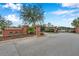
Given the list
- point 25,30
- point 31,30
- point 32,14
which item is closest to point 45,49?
point 32,14

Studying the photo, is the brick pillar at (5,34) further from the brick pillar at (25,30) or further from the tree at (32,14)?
the tree at (32,14)

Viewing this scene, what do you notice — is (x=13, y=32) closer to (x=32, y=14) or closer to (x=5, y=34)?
(x=5, y=34)

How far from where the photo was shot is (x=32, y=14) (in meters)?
5.95

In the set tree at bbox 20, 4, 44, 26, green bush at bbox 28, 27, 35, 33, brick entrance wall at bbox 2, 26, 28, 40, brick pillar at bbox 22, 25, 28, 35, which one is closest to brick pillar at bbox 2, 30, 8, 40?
brick entrance wall at bbox 2, 26, 28, 40

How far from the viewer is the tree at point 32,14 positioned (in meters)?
5.57

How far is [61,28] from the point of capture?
19.0 feet

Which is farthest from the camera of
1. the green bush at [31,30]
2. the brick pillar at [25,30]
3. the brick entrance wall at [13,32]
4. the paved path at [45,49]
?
the brick pillar at [25,30]

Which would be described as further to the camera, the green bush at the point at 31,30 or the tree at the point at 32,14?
the green bush at the point at 31,30

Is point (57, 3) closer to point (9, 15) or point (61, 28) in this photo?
point (61, 28)

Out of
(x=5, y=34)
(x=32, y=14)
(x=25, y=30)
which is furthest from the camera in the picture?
(x=25, y=30)

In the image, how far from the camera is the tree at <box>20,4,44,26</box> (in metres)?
5.57

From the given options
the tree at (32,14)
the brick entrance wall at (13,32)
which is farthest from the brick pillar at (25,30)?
the tree at (32,14)

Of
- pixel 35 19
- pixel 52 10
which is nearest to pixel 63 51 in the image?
pixel 52 10

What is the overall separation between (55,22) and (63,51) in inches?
44.0
